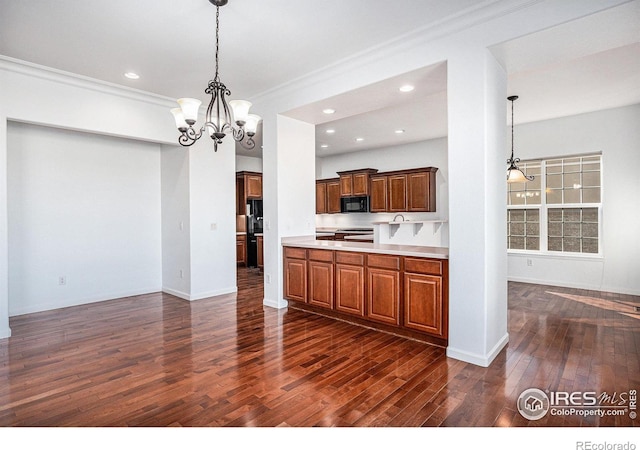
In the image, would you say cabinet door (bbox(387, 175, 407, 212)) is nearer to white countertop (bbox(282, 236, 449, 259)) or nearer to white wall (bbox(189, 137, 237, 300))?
white countertop (bbox(282, 236, 449, 259))

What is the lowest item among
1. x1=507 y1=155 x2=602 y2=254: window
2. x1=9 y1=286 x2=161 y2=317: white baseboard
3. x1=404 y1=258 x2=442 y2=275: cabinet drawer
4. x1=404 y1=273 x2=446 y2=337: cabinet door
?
x1=9 y1=286 x2=161 y2=317: white baseboard

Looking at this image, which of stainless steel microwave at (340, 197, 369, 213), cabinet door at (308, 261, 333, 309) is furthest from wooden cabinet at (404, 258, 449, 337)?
stainless steel microwave at (340, 197, 369, 213)

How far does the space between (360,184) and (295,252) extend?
3.93m

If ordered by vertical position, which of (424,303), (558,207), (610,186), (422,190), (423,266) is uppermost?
(422,190)

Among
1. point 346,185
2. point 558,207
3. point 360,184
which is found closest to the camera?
point 558,207

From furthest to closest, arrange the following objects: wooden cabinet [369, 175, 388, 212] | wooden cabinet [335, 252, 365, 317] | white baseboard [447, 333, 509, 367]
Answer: wooden cabinet [369, 175, 388, 212] → wooden cabinet [335, 252, 365, 317] → white baseboard [447, 333, 509, 367]

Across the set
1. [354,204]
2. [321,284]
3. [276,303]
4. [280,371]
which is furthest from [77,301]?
[354,204]

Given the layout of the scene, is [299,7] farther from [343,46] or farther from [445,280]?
[445,280]

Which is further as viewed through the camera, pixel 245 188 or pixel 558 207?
pixel 245 188

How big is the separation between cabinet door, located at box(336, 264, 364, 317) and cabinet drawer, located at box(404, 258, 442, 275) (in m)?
0.59

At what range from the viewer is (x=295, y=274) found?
4.58 m

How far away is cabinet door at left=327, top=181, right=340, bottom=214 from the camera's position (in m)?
8.68

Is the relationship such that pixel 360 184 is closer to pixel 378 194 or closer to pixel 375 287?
pixel 378 194

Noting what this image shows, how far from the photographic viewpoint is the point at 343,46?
11.2 ft
